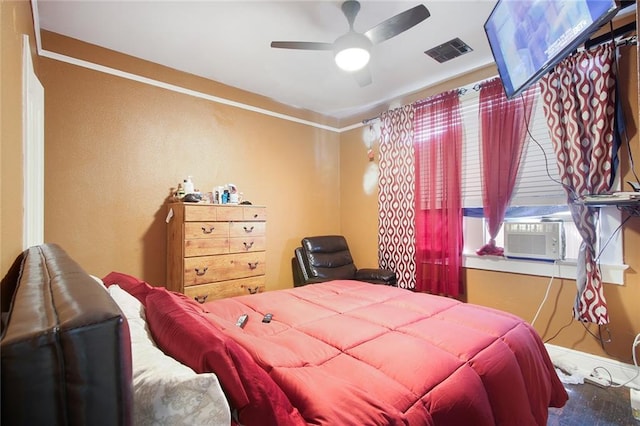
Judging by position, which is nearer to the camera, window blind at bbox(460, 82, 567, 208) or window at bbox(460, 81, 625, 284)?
window at bbox(460, 81, 625, 284)

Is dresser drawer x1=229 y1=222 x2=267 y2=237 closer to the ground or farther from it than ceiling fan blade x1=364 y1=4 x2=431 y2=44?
closer to the ground

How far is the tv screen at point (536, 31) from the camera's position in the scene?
144 centimetres

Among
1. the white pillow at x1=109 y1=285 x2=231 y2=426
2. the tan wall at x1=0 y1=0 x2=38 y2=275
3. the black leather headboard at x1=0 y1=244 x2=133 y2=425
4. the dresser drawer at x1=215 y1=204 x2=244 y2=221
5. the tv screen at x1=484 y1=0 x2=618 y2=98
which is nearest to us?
the black leather headboard at x1=0 y1=244 x2=133 y2=425

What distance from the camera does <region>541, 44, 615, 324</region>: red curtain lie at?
221 cm

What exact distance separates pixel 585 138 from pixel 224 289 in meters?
3.23

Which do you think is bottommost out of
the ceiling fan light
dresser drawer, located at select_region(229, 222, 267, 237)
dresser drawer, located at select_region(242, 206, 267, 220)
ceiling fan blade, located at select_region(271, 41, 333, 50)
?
dresser drawer, located at select_region(229, 222, 267, 237)

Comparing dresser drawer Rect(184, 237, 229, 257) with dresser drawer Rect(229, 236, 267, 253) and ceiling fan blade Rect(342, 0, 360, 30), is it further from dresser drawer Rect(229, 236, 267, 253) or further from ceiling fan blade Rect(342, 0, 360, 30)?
ceiling fan blade Rect(342, 0, 360, 30)

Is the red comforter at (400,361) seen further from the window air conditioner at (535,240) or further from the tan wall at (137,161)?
the tan wall at (137,161)

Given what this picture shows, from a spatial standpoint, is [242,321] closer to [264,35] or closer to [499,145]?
[264,35]

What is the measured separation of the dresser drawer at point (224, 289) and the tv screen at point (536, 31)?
2.75m

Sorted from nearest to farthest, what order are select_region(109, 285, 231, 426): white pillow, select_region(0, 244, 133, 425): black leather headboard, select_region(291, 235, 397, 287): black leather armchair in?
select_region(0, 244, 133, 425): black leather headboard < select_region(109, 285, 231, 426): white pillow < select_region(291, 235, 397, 287): black leather armchair

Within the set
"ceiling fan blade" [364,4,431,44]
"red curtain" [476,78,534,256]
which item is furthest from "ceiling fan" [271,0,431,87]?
"red curtain" [476,78,534,256]

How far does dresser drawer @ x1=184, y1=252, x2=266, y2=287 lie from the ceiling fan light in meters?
1.94

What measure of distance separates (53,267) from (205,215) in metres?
1.86
